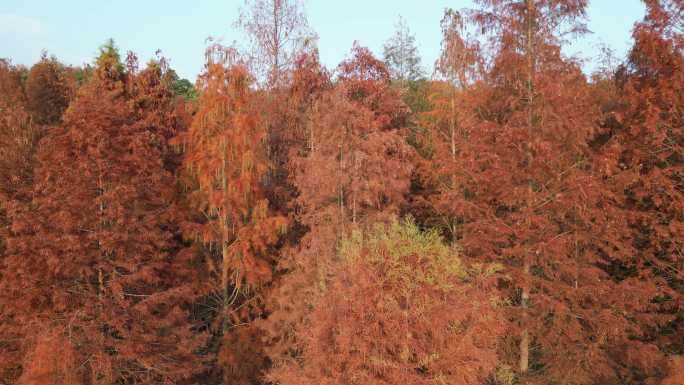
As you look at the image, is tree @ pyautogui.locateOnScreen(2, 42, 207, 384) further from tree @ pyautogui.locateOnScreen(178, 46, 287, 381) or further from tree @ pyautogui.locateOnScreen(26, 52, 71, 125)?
tree @ pyautogui.locateOnScreen(26, 52, 71, 125)

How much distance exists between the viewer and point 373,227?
14.2m

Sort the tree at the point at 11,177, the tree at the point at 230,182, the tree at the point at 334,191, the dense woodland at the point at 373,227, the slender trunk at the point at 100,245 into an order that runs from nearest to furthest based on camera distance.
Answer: the dense woodland at the point at 373,227 < the slender trunk at the point at 100,245 < the tree at the point at 334,191 < the tree at the point at 11,177 < the tree at the point at 230,182

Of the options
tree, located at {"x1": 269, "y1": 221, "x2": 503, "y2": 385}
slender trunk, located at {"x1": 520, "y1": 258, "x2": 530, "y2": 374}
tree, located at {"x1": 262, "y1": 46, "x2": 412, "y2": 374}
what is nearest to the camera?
tree, located at {"x1": 269, "y1": 221, "x2": 503, "y2": 385}

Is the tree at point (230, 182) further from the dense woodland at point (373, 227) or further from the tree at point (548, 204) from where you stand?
the tree at point (548, 204)

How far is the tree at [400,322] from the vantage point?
34.4ft

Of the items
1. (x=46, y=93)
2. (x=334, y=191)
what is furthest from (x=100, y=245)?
(x=46, y=93)

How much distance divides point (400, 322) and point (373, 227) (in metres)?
3.99

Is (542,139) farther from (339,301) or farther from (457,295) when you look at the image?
(339,301)

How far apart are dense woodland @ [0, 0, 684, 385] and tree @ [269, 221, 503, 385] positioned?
0.07 meters

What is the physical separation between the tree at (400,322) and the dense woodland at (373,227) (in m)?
0.07

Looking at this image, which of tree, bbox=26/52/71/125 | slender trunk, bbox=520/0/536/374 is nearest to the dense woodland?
slender trunk, bbox=520/0/536/374

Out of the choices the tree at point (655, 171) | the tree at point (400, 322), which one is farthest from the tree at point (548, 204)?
the tree at point (400, 322)

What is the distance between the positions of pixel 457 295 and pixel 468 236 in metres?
4.33

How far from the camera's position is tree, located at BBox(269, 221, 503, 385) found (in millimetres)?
10492
